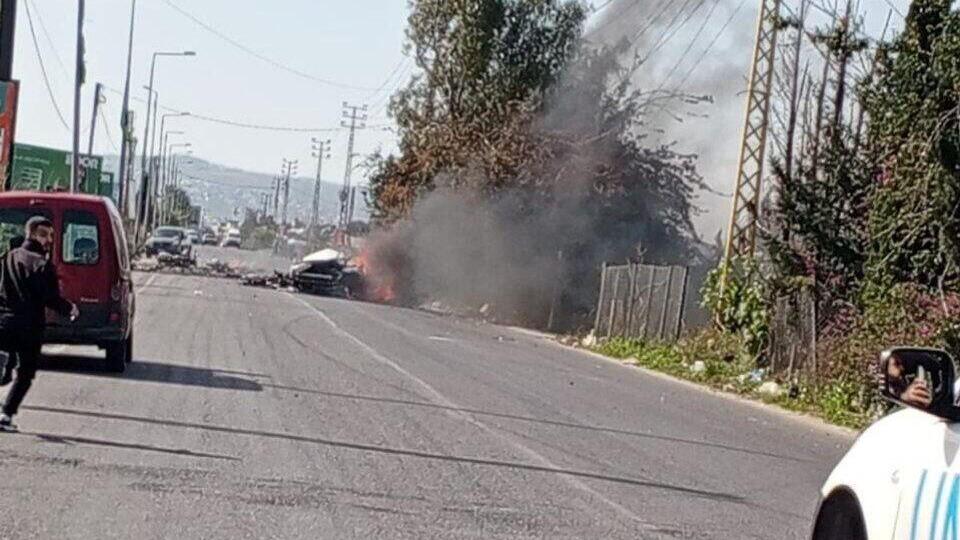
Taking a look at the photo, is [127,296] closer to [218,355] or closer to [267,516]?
[218,355]

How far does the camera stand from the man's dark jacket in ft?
43.7

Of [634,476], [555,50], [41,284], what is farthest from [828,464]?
[555,50]

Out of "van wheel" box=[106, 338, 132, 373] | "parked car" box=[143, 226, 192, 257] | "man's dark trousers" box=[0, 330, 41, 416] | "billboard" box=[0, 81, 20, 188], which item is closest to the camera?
"man's dark trousers" box=[0, 330, 41, 416]

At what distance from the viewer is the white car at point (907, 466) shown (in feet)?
16.5

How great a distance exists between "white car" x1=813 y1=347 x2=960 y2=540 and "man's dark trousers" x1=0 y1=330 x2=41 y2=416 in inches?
334

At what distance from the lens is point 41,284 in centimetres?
1348

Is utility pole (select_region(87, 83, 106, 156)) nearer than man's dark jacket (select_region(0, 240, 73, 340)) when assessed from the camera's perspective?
No

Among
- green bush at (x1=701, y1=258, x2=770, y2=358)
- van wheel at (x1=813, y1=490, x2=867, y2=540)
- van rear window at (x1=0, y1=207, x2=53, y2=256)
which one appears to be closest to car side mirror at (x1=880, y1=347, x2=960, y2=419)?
van wheel at (x1=813, y1=490, x2=867, y2=540)

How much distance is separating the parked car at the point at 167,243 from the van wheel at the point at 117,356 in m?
58.3

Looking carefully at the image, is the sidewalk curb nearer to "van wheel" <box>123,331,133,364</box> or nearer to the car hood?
"van wheel" <box>123,331,133,364</box>

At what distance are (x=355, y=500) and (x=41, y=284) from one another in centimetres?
393

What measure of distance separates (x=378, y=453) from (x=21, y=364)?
2882 millimetres

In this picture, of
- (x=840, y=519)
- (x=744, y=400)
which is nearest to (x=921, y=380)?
(x=840, y=519)

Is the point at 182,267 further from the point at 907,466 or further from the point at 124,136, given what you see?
the point at 907,466
